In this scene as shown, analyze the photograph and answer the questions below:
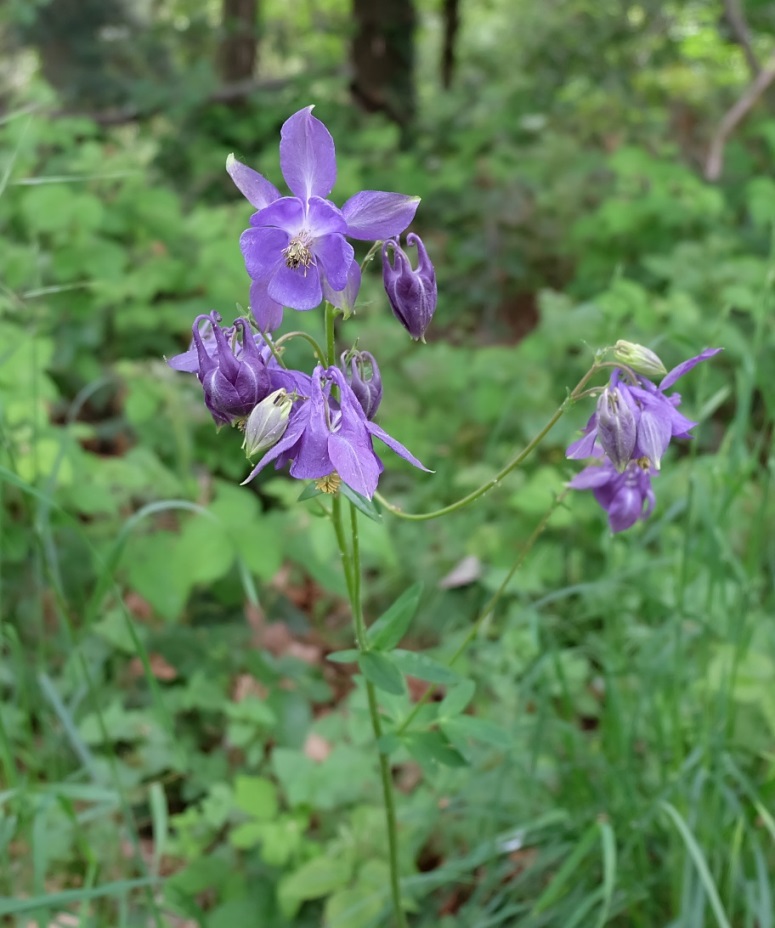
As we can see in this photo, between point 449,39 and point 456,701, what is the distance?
7.76 m

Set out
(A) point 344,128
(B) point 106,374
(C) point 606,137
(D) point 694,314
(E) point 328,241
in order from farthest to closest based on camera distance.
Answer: (A) point 344,128 < (C) point 606,137 < (B) point 106,374 < (D) point 694,314 < (E) point 328,241

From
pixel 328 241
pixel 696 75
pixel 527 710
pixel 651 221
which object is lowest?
pixel 527 710

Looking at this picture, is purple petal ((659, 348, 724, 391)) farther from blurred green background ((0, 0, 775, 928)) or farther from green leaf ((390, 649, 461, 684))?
green leaf ((390, 649, 461, 684))

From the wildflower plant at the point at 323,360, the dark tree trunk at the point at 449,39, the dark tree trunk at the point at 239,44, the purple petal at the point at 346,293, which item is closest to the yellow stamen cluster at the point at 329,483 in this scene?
the wildflower plant at the point at 323,360

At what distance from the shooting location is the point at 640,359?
47.2 inches

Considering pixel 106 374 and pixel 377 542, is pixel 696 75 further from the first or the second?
pixel 377 542

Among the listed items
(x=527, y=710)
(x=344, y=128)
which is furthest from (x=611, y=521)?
(x=344, y=128)

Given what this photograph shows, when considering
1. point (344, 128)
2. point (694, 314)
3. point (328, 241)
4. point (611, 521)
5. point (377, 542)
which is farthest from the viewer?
point (344, 128)

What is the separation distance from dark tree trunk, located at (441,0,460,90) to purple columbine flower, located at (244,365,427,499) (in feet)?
25.3

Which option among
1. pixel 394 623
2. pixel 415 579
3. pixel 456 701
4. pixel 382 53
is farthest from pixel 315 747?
pixel 382 53

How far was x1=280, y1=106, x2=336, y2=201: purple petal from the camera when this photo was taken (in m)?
1.11

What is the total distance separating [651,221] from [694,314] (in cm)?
134

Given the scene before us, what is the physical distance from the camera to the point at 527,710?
260 cm

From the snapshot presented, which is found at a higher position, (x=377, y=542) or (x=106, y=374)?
(x=106, y=374)
